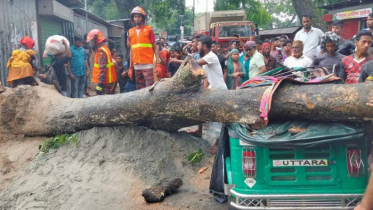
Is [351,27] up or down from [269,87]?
up

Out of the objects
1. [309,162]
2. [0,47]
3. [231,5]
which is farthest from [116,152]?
[231,5]

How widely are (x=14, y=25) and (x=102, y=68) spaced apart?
14.6 ft

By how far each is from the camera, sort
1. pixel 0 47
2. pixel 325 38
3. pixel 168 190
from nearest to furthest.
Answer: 1. pixel 168 190
2. pixel 325 38
3. pixel 0 47

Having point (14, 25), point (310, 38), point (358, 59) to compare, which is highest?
point (14, 25)

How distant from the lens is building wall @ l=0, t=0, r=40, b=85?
31.6 ft

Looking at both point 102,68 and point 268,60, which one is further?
point 268,60

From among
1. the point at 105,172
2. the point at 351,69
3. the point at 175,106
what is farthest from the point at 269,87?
the point at 105,172

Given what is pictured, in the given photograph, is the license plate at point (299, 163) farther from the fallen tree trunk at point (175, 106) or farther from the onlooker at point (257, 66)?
the onlooker at point (257, 66)

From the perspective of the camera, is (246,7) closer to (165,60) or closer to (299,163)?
(165,60)

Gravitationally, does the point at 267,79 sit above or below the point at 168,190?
above

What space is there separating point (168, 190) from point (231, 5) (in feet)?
91.7

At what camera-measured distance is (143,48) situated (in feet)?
22.7

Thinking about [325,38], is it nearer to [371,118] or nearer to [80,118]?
[371,118]

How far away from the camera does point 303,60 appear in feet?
20.8
